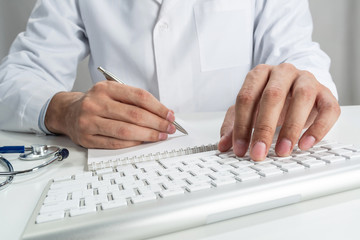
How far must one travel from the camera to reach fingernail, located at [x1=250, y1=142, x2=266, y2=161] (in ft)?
1.52

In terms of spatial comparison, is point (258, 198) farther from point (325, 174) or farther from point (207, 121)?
point (207, 121)

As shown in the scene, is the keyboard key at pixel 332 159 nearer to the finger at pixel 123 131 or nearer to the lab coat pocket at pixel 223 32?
the finger at pixel 123 131

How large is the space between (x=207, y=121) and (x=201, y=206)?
0.54 m

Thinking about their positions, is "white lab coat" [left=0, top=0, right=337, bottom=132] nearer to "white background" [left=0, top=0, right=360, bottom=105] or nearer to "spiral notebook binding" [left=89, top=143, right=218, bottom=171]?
"spiral notebook binding" [left=89, top=143, right=218, bottom=171]

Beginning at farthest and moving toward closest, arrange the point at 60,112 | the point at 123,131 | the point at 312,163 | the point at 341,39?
the point at 341,39 < the point at 60,112 < the point at 123,131 < the point at 312,163

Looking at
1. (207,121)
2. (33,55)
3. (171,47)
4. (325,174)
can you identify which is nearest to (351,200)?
(325,174)

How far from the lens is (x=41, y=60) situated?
112cm

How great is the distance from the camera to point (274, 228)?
323 millimetres

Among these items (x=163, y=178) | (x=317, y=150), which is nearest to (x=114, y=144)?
(x=163, y=178)

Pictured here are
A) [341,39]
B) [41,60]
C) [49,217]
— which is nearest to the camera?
[49,217]

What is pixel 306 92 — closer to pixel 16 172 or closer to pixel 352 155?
pixel 352 155

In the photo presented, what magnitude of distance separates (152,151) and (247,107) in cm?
20

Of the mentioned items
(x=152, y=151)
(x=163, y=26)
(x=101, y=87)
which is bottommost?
(x=152, y=151)

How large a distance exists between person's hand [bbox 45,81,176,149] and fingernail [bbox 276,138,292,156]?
0.79ft
